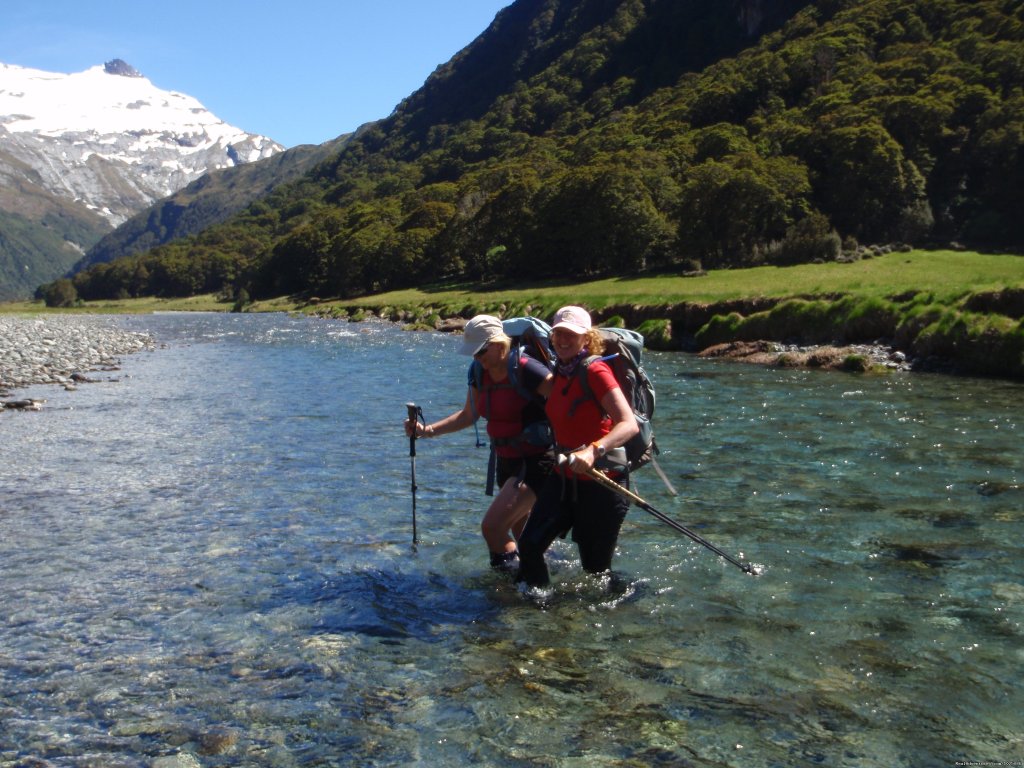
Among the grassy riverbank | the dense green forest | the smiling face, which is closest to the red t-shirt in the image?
the smiling face

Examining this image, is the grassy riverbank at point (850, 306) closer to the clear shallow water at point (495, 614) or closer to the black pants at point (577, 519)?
the clear shallow water at point (495, 614)

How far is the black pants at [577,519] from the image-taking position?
8.05m

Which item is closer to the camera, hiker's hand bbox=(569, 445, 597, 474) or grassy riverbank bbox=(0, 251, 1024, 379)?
hiker's hand bbox=(569, 445, 597, 474)

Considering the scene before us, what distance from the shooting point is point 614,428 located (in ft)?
24.2

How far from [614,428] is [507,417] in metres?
1.56

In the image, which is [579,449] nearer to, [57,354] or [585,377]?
[585,377]

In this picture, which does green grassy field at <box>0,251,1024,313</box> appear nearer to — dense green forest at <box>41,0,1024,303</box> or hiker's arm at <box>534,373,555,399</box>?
dense green forest at <box>41,0,1024,303</box>

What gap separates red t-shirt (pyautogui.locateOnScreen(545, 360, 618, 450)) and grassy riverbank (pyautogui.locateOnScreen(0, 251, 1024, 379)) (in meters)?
20.6

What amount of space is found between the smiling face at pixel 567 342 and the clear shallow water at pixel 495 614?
104 inches

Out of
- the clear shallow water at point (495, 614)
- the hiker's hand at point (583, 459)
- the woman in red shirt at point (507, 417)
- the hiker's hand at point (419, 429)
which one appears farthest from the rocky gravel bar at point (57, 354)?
the hiker's hand at point (583, 459)

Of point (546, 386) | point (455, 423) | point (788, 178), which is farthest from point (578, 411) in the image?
point (788, 178)

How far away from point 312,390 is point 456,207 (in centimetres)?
10795

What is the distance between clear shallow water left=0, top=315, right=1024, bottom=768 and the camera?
6.12 metres

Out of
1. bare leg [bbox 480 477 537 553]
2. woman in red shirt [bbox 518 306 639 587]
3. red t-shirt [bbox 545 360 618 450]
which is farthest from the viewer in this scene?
bare leg [bbox 480 477 537 553]
